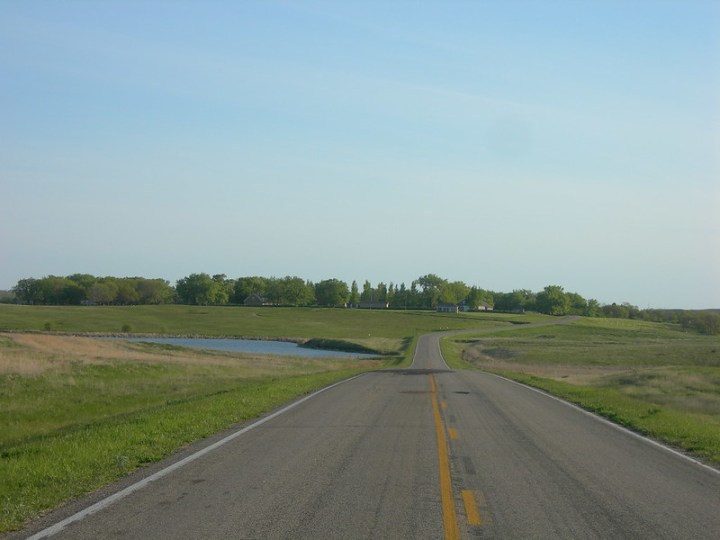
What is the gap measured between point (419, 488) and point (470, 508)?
1.09 m

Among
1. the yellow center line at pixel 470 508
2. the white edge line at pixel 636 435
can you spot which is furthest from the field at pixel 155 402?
the yellow center line at pixel 470 508

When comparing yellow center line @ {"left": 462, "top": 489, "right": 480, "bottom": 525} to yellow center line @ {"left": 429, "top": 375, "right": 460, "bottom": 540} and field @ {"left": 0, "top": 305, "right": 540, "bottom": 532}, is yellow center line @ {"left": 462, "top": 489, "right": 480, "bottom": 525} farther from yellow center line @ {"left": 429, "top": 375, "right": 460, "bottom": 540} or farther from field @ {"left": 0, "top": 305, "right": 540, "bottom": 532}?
field @ {"left": 0, "top": 305, "right": 540, "bottom": 532}

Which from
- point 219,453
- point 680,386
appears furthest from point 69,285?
point 219,453

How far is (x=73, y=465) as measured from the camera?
9.88m

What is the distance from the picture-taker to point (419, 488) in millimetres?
8891

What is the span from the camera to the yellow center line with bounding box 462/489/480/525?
743 cm

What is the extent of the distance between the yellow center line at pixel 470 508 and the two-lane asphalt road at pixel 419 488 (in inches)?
0.9

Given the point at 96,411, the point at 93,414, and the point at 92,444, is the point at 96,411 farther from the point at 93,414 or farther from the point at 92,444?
the point at 92,444

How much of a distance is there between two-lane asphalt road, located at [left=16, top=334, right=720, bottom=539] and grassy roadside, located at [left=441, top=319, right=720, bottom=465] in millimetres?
1489

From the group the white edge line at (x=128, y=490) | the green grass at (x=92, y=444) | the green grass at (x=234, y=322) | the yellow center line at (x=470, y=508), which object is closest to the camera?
the white edge line at (x=128, y=490)

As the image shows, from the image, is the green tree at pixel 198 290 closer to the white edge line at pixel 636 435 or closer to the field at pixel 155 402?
the field at pixel 155 402

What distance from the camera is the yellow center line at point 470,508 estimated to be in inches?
292

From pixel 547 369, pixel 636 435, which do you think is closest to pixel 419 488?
pixel 636 435

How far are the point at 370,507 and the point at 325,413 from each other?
914 centimetres
